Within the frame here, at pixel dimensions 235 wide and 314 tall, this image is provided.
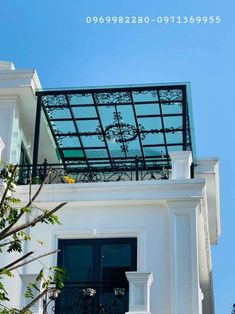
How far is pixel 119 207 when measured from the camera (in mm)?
13102

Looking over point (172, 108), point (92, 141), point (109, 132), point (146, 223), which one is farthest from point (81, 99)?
point (146, 223)

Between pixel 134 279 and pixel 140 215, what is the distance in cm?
148

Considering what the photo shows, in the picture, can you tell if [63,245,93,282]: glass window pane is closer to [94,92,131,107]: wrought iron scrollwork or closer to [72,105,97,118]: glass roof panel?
[94,92,131,107]: wrought iron scrollwork

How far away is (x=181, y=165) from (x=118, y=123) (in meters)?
3.07

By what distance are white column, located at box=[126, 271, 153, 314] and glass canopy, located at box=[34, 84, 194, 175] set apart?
2998 mm

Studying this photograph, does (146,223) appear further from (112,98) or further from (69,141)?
(69,141)

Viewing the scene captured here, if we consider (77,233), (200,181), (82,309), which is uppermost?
(200,181)

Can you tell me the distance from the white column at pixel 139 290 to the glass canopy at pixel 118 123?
9.84 feet

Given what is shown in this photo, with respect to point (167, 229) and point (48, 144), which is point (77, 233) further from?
point (48, 144)

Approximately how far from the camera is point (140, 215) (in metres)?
13.0

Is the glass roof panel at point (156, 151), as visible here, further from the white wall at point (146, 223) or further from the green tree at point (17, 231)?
the green tree at point (17, 231)

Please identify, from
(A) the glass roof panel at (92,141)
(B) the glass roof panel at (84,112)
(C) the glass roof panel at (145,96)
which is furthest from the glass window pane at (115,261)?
(A) the glass roof panel at (92,141)

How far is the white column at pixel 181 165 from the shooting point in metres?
13.3

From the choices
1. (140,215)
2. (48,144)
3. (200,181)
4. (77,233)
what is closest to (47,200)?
(77,233)
